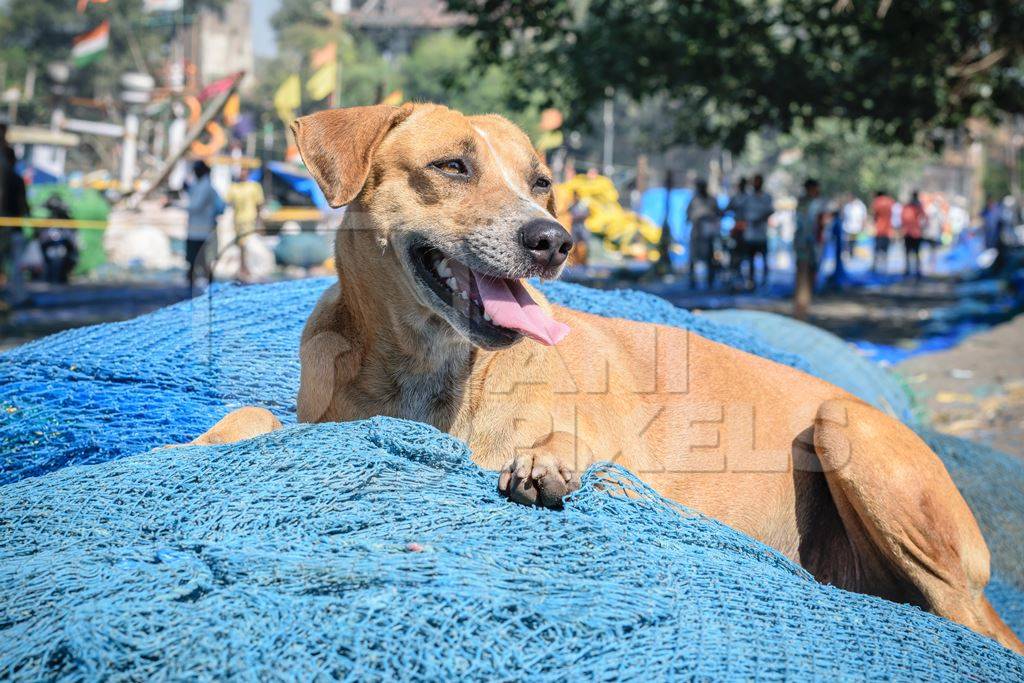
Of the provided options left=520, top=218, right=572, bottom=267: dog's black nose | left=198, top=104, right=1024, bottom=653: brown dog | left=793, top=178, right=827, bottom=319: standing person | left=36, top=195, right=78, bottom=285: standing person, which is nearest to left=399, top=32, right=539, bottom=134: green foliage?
left=36, top=195, right=78, bottom=285: standing person

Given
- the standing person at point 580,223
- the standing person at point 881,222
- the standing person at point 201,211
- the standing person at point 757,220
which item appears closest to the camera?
the standing person at point 201,211

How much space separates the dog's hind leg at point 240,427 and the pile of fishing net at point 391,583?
39 cm

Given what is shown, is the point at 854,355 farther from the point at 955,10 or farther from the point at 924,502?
the point at 955,10

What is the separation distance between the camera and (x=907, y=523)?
3.29 metres

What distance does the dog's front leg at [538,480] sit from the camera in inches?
90.2

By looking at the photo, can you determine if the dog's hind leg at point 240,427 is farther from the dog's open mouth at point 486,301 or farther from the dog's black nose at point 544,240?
the dog's black nose at point 544,240

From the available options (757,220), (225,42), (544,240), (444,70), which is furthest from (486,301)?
(225,42)

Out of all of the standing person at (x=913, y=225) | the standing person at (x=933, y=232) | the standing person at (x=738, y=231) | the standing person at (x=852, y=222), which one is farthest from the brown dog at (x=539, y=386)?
the standing person at (x=852, y=222)

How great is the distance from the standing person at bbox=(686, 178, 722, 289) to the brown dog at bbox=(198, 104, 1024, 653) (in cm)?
1498

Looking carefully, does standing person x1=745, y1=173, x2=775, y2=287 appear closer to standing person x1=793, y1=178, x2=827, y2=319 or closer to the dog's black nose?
standing person x1=793, y1=178, x2=827, y2=319

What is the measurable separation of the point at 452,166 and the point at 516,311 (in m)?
0.56

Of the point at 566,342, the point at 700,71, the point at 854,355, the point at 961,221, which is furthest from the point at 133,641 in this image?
the point at 961,221

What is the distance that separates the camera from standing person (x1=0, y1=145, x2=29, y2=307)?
489 inches

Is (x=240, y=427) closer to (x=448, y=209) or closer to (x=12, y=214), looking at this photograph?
(x=448, y=209)
